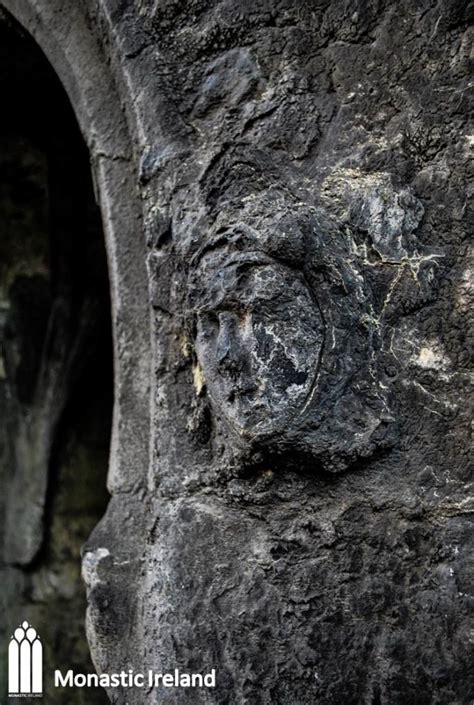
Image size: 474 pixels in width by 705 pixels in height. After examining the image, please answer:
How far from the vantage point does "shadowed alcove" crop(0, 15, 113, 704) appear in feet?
5.95

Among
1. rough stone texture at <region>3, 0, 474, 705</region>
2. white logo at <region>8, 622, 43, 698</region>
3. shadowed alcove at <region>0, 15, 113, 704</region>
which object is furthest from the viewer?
shadowed alcove at <region>0, 15, 113, 704</region>

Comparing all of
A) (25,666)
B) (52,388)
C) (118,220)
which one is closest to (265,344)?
(118,220)

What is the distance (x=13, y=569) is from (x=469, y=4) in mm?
1339

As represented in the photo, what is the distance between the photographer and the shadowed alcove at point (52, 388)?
1.81m

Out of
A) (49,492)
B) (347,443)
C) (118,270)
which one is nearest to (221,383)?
(347,443)

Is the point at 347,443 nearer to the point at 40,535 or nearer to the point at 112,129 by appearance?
the point at 112,129

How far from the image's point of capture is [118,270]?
3.90 ft

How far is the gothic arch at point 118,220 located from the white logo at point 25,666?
51cm

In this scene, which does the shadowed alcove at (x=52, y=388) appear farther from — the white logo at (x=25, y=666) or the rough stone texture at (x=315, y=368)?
the rough stone texture at (x=315, y=368)

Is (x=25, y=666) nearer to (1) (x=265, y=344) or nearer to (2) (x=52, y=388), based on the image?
(2) (x=52, y=388)

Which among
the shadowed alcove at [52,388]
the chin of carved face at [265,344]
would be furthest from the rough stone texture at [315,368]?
the shadowed alcove at [52,388]

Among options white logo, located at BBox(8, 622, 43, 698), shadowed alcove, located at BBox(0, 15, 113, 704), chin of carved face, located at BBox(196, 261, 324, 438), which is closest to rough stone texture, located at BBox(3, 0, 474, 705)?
chin of carved face, located at BBox(196, 261, 324, 438)

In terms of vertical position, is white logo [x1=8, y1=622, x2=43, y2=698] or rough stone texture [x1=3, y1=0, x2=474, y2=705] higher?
rough stone texture [x1=3, y1=0, x2=474, y2=705]

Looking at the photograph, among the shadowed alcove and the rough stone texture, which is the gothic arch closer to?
the rough stone texture
